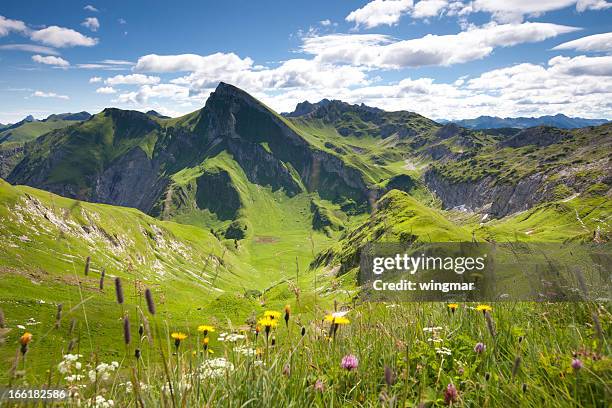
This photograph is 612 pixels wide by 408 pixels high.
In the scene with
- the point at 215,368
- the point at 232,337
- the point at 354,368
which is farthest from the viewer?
the point at 232,337

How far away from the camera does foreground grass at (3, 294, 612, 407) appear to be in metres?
3.66

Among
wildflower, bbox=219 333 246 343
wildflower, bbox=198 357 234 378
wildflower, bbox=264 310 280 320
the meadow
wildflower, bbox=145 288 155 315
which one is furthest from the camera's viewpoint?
wildflower, bbox=219 333 246 343

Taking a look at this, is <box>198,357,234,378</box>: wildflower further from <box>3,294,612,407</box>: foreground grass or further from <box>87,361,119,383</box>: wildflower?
<box>87,361,119,383</box>: wildflower

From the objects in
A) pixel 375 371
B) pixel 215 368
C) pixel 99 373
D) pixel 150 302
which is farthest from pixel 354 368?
pixel 99 373

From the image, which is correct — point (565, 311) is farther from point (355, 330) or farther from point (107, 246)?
point (107, 246)

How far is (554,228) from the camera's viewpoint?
18088 centimetres

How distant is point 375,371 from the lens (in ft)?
16.2

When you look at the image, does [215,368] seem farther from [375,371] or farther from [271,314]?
[375,371]

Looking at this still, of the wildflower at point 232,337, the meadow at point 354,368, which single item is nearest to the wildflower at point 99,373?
the meadow at point 354,368

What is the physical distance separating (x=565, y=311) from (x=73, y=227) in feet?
517

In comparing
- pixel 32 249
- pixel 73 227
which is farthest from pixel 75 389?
pixel 73 227

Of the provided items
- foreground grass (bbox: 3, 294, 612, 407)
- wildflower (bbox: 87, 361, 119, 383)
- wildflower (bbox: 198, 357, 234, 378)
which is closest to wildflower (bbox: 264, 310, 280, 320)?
foreground grass (bbox: 3, 294, 612, 407)

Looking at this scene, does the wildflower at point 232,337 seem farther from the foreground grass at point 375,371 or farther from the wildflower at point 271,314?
the wildflower at point 271,314

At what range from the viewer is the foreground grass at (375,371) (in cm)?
366
